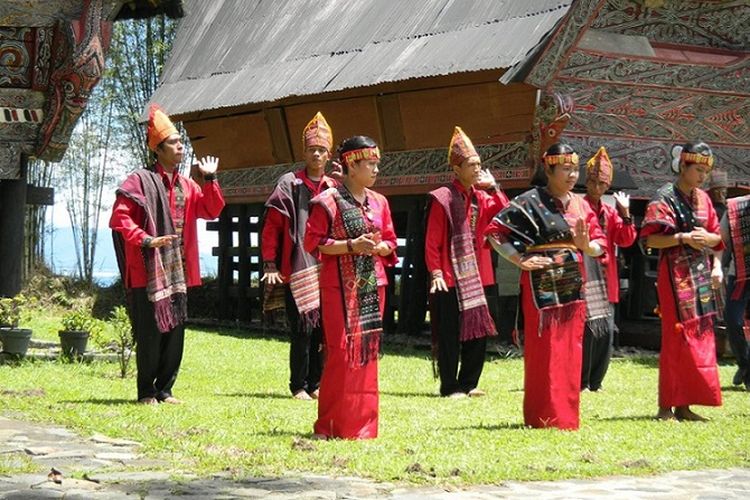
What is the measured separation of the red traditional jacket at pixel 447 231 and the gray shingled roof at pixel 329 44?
3302mm

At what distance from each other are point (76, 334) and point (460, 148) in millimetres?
3989

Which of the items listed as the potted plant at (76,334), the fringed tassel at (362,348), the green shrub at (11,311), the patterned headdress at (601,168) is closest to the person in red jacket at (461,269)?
the patterned headdress at (601,168)

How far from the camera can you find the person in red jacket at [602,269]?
8828mm

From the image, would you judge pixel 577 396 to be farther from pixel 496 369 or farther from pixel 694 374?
pixel 496 369

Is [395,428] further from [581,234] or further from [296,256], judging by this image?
[296,256]

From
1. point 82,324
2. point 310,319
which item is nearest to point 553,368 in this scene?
point 310,319

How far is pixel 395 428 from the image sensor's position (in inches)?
288

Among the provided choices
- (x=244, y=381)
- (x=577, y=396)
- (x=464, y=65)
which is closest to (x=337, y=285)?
(x=577, y=396)

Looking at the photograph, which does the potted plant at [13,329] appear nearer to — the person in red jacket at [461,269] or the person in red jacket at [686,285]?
the person in red jacket at [461,269]

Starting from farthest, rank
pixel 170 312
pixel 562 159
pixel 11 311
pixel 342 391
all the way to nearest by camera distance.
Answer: pixel 11 311
pixel 170 312
pixel 562 159
pixel 342 391

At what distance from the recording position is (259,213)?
1856 centimetres

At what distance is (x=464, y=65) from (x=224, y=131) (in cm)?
672

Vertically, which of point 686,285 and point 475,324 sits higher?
point 686,285

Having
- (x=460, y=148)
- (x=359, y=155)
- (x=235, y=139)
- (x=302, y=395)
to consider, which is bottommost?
(x=302, y=395)
